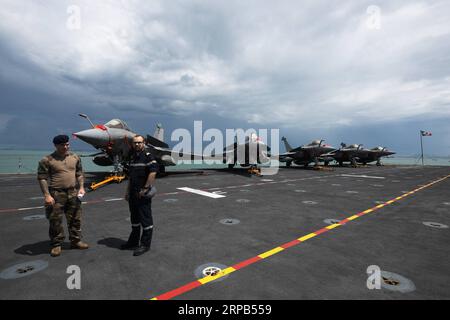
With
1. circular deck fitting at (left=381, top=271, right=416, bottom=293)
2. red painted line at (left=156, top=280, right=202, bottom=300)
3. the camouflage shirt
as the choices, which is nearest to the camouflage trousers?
the camouflage shirt

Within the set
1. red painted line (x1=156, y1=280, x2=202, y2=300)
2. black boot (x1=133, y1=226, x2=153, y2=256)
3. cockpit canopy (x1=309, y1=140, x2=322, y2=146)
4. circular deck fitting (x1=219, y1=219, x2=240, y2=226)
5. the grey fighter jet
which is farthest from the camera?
cockpit canopy (x1=309, y1=140, x2=322, y2=146)

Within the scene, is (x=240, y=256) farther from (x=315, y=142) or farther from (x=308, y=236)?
(x=315, y=142)

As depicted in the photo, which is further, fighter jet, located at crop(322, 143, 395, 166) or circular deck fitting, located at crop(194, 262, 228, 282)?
fighter jet, located at crop(322, 143, 395, 166)

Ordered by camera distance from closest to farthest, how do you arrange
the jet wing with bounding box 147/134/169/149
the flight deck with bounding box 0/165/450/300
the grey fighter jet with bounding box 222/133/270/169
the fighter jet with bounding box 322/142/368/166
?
the flight deck with bounding box 0/165/450/300
the jet wing with bounding box 147/134/169/149
the grey fighter jet with bounding box 222/133/270/169
the fighter jet with bounding box 322/142/368/166

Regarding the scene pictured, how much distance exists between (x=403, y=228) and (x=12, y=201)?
45.1ft

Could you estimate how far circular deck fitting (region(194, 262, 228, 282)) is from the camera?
3230 mm

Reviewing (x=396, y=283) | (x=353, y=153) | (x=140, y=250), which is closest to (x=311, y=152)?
(x=353, y=153)

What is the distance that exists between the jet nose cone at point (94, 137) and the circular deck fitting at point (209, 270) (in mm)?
10053

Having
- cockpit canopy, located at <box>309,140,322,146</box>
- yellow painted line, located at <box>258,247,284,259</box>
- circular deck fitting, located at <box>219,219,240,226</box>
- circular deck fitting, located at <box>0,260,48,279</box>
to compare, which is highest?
cockpit canopy, located at <box>309,140,322,146</box>

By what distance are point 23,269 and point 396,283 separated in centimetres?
591

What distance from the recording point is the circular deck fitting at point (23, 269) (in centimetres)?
319

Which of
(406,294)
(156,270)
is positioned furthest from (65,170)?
(406,294)

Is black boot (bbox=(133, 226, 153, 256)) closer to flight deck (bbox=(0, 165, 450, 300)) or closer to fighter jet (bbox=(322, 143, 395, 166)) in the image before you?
flight deck (bbox=(0, 165, 450, 300))

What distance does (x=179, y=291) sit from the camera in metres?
2.83
